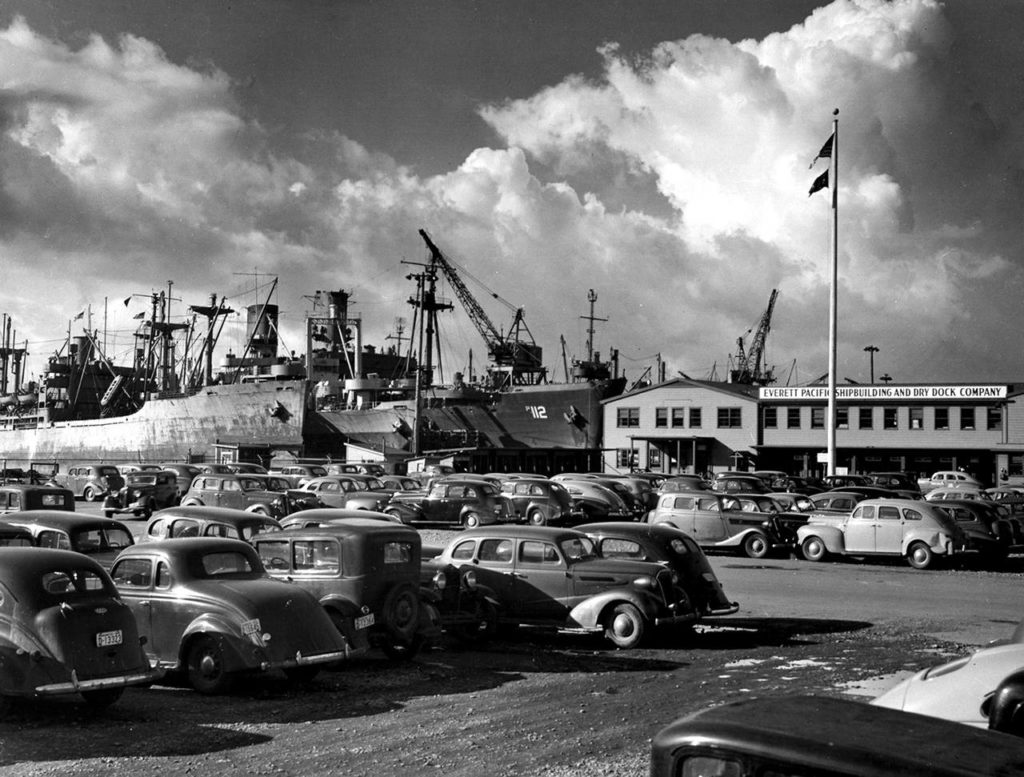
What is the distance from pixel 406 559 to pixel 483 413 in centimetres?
5068

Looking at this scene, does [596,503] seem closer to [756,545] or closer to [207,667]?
[756,545]

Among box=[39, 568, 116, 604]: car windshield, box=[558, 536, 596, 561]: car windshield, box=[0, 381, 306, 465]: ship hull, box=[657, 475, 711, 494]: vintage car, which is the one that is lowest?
box=[39, 568, 116, 604]: car windshield

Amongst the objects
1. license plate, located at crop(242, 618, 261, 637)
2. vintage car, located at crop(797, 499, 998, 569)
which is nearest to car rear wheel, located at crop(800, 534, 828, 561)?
vintage car, located at crop(797, 499, 998, 569)

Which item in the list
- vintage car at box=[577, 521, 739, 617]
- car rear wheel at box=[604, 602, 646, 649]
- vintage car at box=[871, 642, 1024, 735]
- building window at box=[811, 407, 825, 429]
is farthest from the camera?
building window at box=[811, 407, 825, 429]

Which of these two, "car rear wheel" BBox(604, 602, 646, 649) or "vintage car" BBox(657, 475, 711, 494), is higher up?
"vintage car" BBox(657, 475, 711, 494)

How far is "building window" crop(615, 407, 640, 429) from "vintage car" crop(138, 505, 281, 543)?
4591 centimetres

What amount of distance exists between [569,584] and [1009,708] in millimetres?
8169

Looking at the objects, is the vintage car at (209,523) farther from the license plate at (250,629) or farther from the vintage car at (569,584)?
the license plate at (250,629)

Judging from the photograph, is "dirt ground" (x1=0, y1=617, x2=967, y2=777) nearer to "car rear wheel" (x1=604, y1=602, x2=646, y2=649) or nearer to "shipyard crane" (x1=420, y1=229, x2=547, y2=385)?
"car rear wheel" (x1=604, y1=602, x2=646, y2=649)

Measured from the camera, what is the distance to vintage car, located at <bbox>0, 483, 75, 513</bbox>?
21953 mm

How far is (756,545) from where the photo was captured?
24.0 m

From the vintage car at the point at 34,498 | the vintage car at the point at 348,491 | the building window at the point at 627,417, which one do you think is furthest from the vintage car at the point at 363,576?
the building window at the point at 627,417

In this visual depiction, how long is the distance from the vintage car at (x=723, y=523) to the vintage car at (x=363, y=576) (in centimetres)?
1321

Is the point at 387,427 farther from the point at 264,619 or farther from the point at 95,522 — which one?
the point at 264,619
